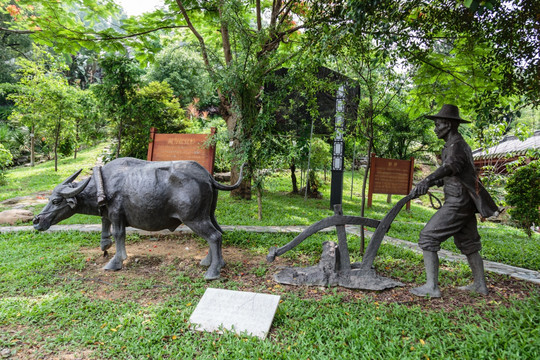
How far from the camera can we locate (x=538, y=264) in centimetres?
529

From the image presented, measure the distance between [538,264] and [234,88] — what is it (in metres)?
6.37

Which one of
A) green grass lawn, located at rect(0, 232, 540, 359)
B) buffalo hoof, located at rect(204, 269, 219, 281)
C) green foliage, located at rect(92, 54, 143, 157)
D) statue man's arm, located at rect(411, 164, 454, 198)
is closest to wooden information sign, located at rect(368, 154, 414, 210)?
green grass lawn, located at rect(0, 232, 540, 359)

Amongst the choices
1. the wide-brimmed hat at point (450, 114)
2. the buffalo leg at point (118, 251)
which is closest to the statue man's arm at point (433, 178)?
the wide-brimmed hat at point (450, 114)

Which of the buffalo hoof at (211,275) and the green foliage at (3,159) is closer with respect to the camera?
the buffalo hoof at (211,275)

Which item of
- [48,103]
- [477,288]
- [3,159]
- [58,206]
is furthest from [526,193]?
[48,103]

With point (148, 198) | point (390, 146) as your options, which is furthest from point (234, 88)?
point (390, 146)

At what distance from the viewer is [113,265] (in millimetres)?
4738

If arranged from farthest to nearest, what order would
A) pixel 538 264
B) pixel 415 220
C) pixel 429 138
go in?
pixel 429 138, pixel 415 220, pixel 538 264

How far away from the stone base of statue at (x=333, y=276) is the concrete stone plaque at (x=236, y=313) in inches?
38.7

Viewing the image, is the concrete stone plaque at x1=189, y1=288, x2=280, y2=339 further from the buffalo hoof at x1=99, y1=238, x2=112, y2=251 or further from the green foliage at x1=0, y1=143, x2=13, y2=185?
the green foliage at x1=0, y1=143, x2=13, y2=185

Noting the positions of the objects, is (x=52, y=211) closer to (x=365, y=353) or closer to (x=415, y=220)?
(x=365, y=353)

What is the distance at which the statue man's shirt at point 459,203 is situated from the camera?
3.72m

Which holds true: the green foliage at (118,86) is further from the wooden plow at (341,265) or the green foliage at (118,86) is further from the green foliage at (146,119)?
the wooden plow at (341,265)

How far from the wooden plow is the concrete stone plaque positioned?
887mm
